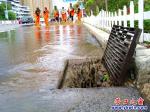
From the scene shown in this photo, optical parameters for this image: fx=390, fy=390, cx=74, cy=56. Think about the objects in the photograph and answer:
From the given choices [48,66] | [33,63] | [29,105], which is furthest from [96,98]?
[33,63]

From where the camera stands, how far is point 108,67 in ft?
28.5

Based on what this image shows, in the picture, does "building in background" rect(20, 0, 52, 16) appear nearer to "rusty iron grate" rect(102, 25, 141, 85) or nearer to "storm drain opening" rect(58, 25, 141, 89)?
"storm drain opening" rect(58, 25, 141, 89)

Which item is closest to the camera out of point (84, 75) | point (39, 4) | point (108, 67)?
point (108, 67)

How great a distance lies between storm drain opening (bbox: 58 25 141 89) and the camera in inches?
268

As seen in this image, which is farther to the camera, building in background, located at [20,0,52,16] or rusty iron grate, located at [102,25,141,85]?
building in background, located at [20,0,52,16]

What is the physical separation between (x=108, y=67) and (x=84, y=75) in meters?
0.62

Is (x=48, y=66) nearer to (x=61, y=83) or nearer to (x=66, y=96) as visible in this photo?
(x=61, y=83)

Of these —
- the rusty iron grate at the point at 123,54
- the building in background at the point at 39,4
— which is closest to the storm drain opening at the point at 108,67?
the rusty iron grate at the point at 123,54

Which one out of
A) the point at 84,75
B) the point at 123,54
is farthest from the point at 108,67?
the point at 123,54

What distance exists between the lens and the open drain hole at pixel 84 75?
25.7 ft

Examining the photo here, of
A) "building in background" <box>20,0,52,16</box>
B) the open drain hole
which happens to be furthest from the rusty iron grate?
"building in background" <box>20,0,52,16</box>

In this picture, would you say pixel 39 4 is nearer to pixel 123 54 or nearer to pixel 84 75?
pixel 84 75

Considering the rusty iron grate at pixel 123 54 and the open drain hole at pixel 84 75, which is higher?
the rusty iron grate at pixel 123 54

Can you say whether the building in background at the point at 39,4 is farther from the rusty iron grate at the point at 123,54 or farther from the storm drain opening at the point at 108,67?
the rusty iron grate at the point at 123,54
